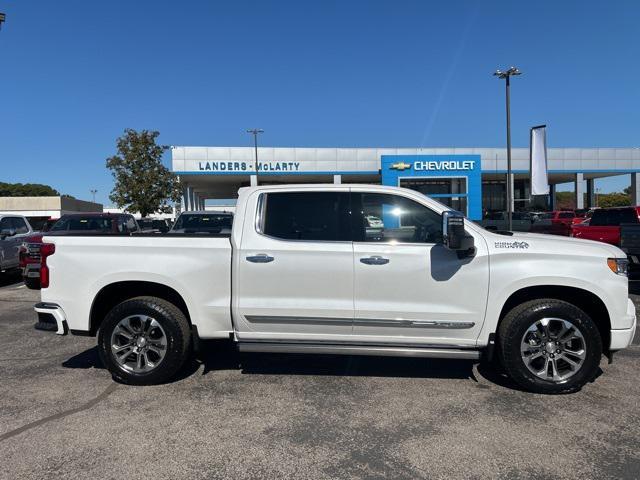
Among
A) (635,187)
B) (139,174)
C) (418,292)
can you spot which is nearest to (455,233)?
(418,292)

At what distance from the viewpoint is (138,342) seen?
4.96 meters

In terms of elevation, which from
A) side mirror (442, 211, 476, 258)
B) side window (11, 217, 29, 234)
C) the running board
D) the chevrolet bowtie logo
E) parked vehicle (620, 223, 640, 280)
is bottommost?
the running board

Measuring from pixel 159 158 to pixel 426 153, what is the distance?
21285 millimetres

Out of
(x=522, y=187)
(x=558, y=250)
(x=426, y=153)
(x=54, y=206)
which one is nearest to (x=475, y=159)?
(x=426, y=153)

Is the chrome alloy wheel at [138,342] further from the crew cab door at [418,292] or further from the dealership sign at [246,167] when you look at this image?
the dealership sign at [246,167]

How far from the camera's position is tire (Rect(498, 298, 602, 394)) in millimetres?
4594

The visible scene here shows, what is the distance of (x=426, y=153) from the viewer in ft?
139

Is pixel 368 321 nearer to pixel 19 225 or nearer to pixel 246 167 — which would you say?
pixel 19 225

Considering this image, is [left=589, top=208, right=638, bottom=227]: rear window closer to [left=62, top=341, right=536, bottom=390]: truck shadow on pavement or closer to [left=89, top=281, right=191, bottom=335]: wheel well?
[left=62, top=341, right=536, bottom=390]: truck shadow on pavement

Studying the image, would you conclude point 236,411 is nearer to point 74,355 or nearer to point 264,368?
point 264,368

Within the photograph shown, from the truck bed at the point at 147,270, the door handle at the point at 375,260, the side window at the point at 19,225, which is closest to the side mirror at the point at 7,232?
the side window at the point at 19,225

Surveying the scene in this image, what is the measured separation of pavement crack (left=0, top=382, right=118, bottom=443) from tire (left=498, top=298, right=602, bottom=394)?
12.1ft

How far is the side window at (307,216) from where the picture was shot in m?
4.87

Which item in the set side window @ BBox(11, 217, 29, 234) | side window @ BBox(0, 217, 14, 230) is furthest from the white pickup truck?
side window @ BBox(11, 217, 29, 234)
